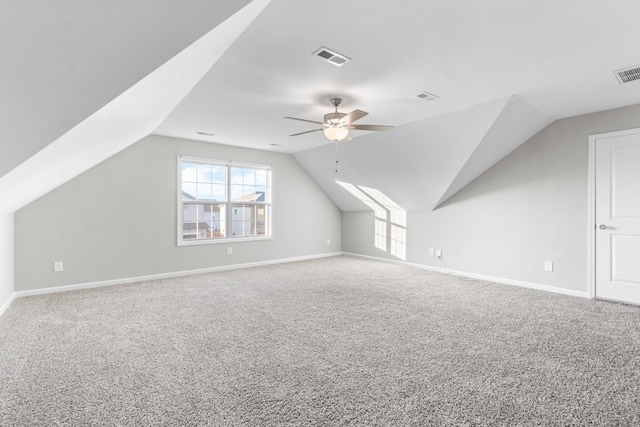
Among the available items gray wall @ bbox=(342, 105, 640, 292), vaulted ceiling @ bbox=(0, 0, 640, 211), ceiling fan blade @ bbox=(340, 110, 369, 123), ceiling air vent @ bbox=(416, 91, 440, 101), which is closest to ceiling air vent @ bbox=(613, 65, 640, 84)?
vaulted ceiling @ bbox=(0, 0, 640, 211)

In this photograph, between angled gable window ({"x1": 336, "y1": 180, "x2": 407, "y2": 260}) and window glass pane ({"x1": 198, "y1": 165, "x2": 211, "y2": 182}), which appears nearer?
window glass pane ({"x1": 198, "y1": 165, "x2": 211, "y2": 182})

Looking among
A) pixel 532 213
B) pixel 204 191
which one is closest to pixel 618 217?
pixel 532 213

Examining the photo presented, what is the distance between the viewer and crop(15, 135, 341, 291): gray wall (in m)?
4.22

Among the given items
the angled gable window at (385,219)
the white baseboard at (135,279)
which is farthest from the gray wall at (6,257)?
the angled gable window at (385,219)

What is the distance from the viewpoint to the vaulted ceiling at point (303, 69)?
1478 mm

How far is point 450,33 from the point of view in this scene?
89.8 inches

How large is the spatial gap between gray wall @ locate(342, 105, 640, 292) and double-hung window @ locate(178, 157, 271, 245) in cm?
353

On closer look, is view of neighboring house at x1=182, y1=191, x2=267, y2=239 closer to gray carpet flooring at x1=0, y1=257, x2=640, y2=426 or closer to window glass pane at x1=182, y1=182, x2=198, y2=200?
window glass pane at x1=182, y1=182, x2=198, y2=200

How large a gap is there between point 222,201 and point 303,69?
3.76 metres

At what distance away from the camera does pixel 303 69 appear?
2855 millimetres

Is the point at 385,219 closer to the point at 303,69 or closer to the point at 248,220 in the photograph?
the point at 248,220

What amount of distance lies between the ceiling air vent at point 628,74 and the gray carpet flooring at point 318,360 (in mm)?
2409

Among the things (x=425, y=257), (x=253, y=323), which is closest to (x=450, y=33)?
(x=253, y=323)

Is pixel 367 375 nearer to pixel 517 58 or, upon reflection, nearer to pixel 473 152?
pixel 517 58
